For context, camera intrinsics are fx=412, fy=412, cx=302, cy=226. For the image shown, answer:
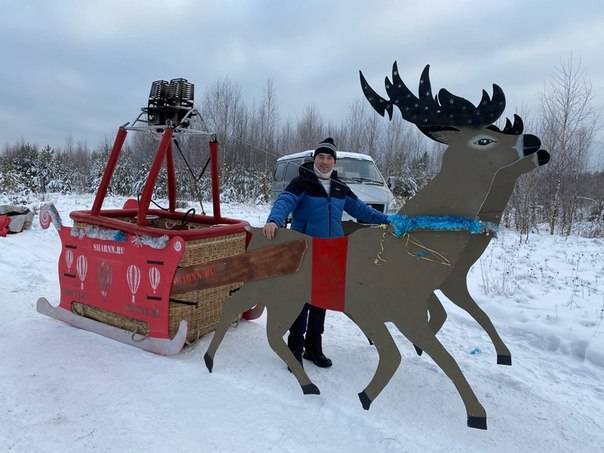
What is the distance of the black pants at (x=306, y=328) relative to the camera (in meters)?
A: 3.30

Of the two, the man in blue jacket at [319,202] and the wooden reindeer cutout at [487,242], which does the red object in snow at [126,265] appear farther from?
the wooden reindeer cutout at [487,242]

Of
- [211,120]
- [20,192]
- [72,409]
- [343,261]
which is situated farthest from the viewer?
[211,120]

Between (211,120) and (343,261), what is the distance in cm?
2146

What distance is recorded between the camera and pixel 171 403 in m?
2.60

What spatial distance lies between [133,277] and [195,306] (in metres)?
0.58

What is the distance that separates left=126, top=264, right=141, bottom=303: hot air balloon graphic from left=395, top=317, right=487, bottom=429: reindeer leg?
221 centimetres

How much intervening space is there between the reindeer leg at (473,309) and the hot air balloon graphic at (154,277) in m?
2.25

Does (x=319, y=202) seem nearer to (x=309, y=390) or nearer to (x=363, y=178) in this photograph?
(x=309, y=390)

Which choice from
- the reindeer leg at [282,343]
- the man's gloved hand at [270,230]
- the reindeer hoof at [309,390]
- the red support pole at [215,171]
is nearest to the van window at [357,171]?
the red support pole at [215,171]

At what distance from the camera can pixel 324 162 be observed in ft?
10.0

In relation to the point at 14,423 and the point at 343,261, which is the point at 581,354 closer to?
the point at 343,261

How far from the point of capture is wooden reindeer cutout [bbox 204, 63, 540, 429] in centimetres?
238

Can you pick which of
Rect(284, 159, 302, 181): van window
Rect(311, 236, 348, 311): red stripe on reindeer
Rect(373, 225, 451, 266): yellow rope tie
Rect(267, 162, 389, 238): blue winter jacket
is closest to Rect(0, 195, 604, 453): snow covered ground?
Rect(311, 236, 348, 311): red stripe on reindeer

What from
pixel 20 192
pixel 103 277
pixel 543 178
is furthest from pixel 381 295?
pixel 20 192
